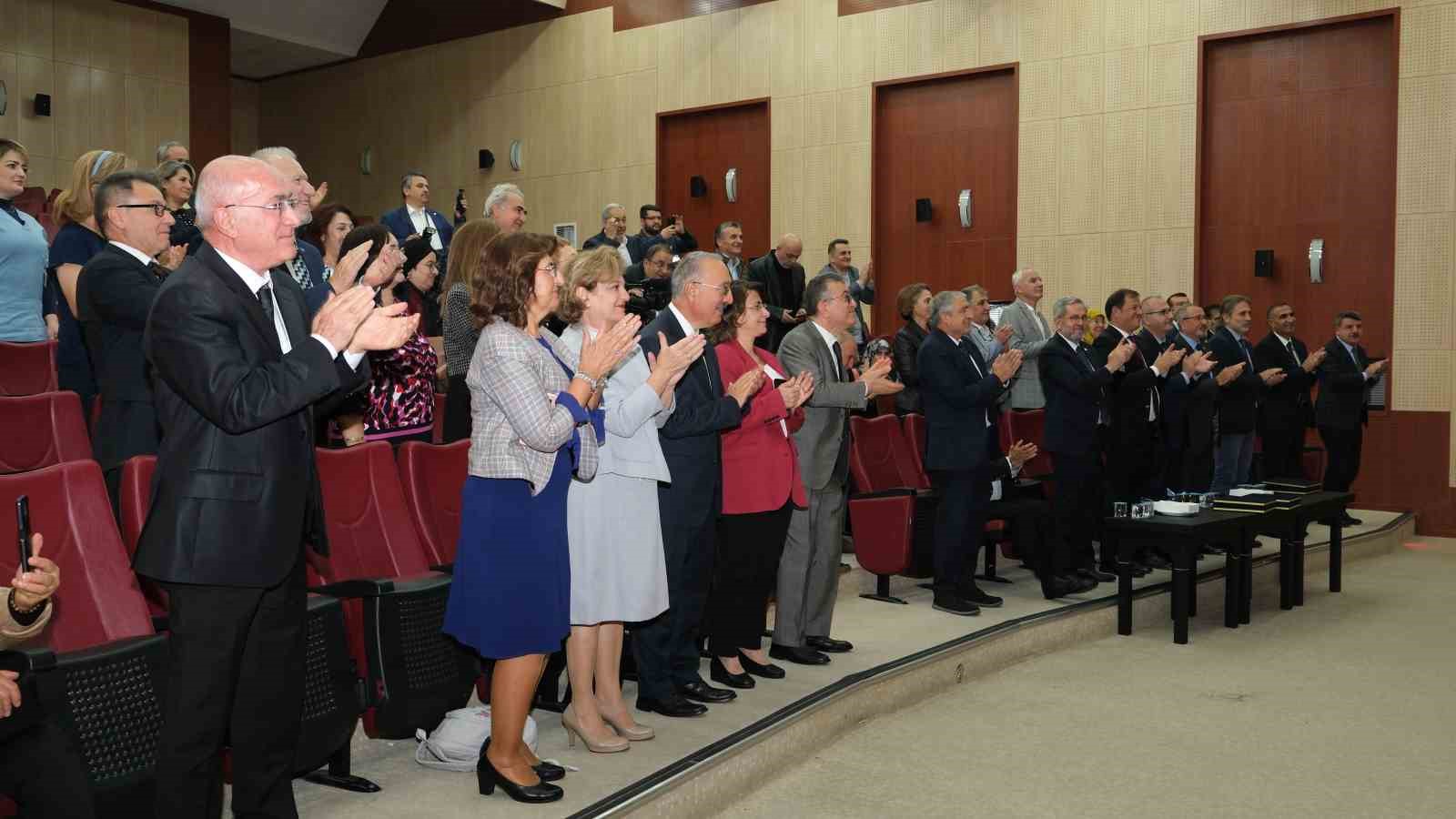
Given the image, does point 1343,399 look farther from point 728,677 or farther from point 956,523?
point 728,677

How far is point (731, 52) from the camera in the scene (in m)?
11.4

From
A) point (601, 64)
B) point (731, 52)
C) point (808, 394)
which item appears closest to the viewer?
point (808, 394)

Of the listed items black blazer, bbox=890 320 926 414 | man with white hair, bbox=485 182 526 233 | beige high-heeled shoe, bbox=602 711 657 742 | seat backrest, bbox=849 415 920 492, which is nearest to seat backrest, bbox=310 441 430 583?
beige high-heeled shoe, bbox=602 711 657 742

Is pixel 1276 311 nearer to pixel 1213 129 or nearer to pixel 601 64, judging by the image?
pixel 1213 129

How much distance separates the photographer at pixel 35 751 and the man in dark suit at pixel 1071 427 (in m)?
4.46

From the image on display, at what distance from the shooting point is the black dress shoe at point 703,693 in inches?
154

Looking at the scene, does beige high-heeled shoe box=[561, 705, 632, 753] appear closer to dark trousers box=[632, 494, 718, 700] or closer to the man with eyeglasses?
dark trousers box=[632, 494, 718, 700]

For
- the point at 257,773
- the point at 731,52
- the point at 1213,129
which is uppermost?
the point at 731,52

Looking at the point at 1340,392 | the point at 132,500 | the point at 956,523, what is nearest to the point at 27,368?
the point at 132,500

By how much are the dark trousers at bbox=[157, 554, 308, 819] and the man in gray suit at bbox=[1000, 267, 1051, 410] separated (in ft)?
18.8

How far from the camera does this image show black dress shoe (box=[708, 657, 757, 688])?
412 centimetres

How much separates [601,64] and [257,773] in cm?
1077

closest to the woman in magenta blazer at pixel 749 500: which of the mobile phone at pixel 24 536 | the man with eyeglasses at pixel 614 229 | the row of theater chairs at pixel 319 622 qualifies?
the row of theater chairs at pixel 319 622

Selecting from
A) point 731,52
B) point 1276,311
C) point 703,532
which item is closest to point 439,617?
point 703,532
